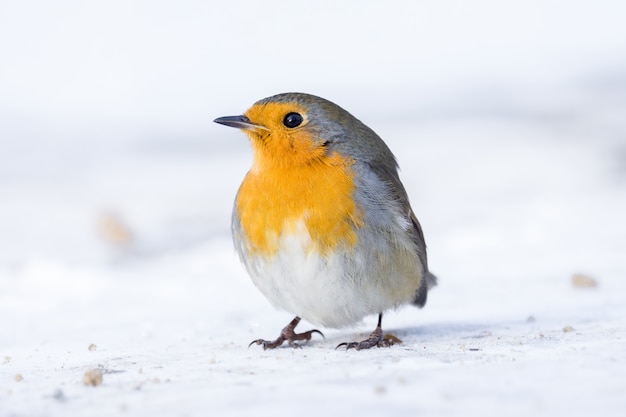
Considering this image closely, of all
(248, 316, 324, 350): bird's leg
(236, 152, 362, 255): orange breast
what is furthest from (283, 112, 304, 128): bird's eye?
(248, 316, 324, 350): bird's leg

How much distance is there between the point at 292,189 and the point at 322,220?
209 mm

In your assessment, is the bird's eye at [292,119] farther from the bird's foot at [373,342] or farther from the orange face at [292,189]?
the bird's foot at [373,342]

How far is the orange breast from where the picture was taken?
4043mm

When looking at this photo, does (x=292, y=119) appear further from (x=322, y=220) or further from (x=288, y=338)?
(x=288, y=338)

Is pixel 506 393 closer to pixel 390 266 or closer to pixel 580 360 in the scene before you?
pixel 580 360

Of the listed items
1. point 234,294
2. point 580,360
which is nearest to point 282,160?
point 580,360

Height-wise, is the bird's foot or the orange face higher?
the orange face

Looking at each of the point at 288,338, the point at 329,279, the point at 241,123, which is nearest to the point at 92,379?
the point at 329,279

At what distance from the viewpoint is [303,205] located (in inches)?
161

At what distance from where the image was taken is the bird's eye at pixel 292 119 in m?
4.41

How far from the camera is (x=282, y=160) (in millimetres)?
4297

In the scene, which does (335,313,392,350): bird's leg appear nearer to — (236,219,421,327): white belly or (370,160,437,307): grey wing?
(236,219,421,327): white belly

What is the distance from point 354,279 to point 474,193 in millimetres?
5026

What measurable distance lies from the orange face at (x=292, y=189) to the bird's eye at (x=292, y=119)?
16 millimetres
